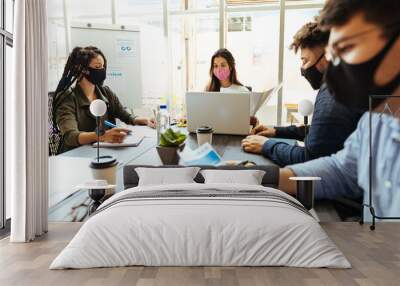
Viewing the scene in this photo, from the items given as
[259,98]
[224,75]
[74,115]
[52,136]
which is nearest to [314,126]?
[259,98]

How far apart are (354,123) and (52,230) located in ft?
9.89

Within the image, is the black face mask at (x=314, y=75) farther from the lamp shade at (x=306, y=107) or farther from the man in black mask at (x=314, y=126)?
the lamp shade at (x=306, y=107)

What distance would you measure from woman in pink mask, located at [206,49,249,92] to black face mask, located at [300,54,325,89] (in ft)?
1.96

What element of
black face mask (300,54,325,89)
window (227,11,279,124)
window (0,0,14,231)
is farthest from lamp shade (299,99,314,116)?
window (0,0,14,231)

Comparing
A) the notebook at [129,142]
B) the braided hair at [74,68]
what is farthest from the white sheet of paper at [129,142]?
the braided hair at [74,68]

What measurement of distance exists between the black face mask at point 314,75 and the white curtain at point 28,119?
2436 mm

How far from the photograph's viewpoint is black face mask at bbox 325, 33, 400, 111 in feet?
14.5

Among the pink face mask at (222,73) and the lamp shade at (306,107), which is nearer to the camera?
the lamp shade at (306,107)

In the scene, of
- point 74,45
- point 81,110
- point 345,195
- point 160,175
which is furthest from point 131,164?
point 345,195

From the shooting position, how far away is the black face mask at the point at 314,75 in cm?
465

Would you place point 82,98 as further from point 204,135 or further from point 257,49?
point 257,49

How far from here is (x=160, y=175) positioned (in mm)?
4688

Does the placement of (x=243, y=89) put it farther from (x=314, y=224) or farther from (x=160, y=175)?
(x=314, y=224)

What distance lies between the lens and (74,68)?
195 inches
